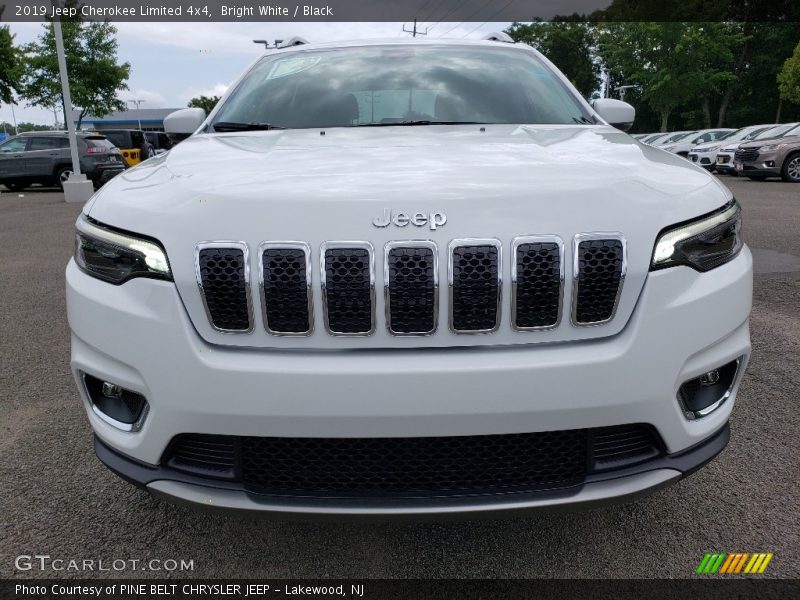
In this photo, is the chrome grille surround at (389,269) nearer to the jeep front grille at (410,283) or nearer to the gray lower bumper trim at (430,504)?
the jeep front grille at (410,283)

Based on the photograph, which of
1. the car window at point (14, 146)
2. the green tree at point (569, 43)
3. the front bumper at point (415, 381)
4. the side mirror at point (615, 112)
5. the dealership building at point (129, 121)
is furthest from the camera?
the green tree at point (569, 43)

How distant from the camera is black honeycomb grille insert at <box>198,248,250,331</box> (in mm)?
1564

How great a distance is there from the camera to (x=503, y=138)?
2275mm

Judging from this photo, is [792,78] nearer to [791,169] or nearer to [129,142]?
[791,169]

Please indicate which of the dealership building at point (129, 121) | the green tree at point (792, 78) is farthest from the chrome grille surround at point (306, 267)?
the dealership building at point (129, 121)

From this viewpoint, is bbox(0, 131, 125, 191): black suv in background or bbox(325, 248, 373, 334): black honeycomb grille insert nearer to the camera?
bbox(325, 248, 373, 334): black honeycomb grille insert

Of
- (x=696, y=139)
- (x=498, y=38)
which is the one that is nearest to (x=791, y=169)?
(x=696, y=139)

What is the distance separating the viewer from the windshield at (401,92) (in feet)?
9.12

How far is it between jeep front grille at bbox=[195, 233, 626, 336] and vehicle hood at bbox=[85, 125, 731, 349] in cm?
2

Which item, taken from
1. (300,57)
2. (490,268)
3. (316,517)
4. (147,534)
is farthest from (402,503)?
(300,57)

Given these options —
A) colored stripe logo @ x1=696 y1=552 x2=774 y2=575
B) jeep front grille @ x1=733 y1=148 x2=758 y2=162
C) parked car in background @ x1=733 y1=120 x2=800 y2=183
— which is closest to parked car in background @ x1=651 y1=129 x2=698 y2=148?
jeep front grille @ x1=733 y1=148 x2=758 y2=162

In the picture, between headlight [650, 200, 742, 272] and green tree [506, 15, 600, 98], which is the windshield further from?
green tree [506, 15, 600, 98]

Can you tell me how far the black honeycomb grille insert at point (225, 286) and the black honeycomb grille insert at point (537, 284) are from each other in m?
0.68

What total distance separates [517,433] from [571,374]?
20 centimetres
